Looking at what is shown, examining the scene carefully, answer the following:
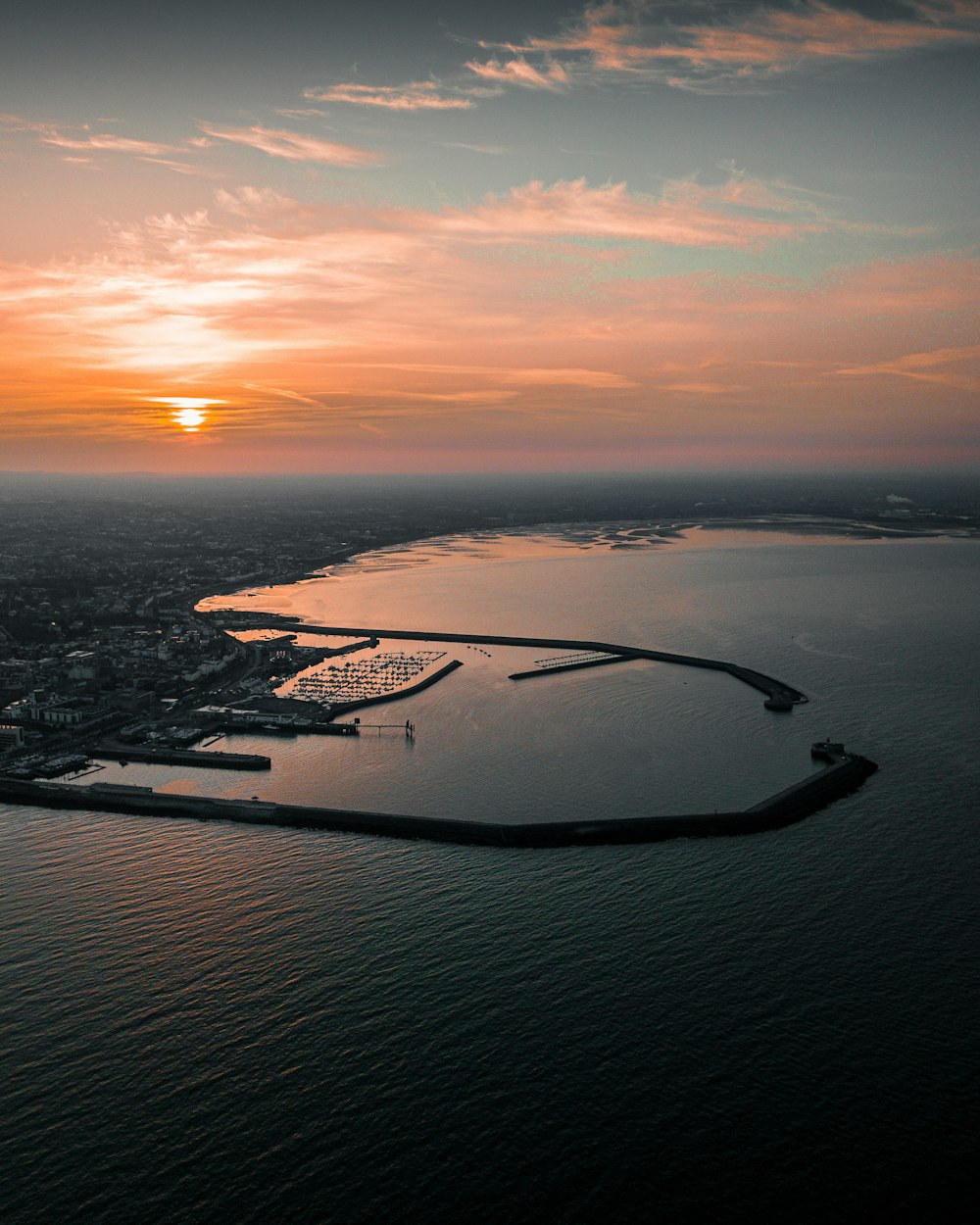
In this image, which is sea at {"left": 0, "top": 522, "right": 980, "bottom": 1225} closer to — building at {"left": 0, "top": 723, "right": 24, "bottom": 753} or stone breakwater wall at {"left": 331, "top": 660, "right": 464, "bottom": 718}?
stone breakwater wall at {"left": 331, "top": 660, "right": 464, "bottom": 718}

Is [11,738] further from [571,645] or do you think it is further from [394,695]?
[571,645]

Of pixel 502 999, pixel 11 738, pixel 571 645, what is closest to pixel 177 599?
pixel 571 645

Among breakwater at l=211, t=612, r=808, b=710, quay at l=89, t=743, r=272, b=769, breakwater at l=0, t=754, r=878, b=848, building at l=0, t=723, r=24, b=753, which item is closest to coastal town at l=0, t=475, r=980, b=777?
building at l=0, t=723, r=24, b=753

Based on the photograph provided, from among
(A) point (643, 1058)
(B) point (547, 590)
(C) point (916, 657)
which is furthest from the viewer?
(B) point (547, 590)

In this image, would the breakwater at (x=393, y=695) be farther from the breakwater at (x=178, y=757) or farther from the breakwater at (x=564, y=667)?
the breakwater at (x=178, y=757)

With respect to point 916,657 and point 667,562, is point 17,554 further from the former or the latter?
point 916,657

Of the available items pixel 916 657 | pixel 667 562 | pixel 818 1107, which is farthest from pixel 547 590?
pixel 818 1107

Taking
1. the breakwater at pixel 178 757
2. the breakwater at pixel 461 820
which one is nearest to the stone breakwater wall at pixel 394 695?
the breakwater at pixel 178 757
